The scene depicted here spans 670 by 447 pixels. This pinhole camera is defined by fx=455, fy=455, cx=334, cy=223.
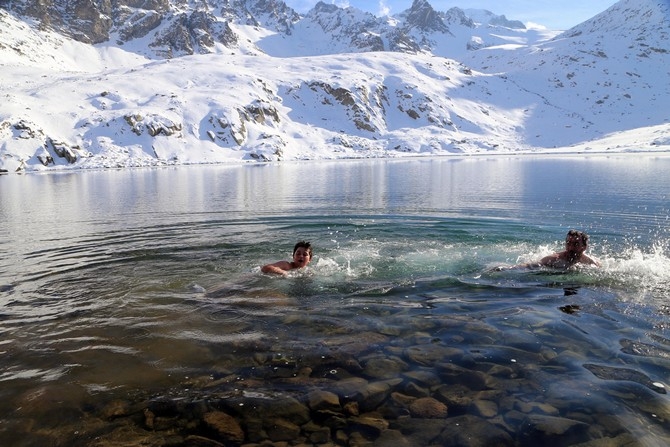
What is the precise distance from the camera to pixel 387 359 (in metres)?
7.01

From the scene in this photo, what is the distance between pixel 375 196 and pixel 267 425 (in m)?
26.7

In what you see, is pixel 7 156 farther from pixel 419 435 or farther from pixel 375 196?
pixel 419 435

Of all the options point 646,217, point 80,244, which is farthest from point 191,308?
point 646,217

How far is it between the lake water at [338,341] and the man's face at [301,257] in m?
0.34

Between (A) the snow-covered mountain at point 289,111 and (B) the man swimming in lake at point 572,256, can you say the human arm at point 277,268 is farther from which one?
(A) the snow-covered mountain at point 289,111

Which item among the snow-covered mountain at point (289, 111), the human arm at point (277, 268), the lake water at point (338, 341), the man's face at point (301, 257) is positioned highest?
the snow-covered mountain at point (289, 111)

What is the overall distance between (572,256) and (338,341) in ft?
24.7

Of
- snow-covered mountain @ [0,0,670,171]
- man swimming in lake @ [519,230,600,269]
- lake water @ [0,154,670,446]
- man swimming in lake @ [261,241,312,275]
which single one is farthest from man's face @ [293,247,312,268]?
snow-covered mountain @ [0,0,670,171]

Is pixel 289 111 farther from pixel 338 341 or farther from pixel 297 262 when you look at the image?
pixel 338 341

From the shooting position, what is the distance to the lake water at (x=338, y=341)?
543 cm

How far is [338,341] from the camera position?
25.2 ft

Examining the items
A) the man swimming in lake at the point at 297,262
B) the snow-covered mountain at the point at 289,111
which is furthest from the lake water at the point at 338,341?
the snow-covered mountain at the point at 289,111

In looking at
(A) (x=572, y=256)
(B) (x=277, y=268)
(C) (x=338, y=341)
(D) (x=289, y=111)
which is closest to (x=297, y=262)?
(B) (x=277, y=268)

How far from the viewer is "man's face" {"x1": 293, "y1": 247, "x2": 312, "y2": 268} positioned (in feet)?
A: 39.2
